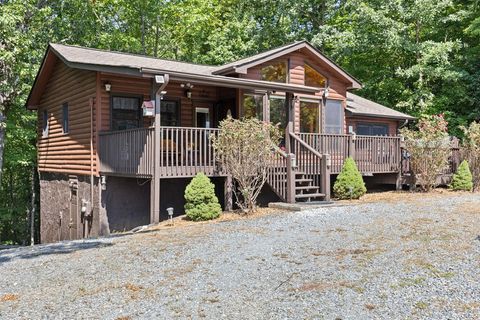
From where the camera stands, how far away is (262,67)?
14703mm

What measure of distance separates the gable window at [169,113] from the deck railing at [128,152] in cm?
211

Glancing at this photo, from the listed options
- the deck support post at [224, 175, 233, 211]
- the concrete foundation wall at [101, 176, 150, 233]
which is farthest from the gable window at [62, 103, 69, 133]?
the deck support post at [224, 175, 233, 211]

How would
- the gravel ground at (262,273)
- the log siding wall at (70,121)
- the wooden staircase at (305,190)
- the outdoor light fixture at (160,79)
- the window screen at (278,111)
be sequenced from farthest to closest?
the window screen at (278,111) < the log siding wall at (70,121) < the wooden staircase at (305,190) < the outdoor light fixture at (160,79) < the gravel ground at (262,273)

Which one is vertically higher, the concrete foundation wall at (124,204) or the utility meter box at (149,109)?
the utility meter box at (149,109)

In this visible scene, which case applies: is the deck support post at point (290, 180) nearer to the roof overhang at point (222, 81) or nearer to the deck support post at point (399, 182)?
the roof overhang at point (222, 81)

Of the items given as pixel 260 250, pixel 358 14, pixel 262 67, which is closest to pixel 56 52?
pixel 262 67

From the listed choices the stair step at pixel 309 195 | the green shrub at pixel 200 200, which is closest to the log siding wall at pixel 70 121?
the green shrub at pixel 200 200

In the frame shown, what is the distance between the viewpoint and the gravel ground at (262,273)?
4.59m

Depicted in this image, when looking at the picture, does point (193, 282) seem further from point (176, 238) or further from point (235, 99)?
point (235, 99)

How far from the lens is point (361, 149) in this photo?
1420cm

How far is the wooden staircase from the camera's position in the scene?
1204 centimetres

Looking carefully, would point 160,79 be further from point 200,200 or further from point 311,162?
point 311,162

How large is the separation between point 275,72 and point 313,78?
171cm

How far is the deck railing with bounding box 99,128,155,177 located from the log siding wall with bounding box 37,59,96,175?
87 cm
